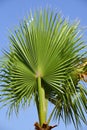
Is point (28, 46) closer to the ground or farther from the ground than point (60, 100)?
farther from the ground

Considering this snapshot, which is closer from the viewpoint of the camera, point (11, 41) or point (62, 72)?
point (62, 72)

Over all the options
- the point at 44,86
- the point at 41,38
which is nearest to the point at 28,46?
the point at 41,38

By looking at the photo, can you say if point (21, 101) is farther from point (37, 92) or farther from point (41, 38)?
point (41, 38)

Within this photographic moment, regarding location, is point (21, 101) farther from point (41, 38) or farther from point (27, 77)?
point (41, 38)

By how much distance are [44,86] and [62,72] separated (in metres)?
0.34

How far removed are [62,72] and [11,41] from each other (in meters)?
0.96

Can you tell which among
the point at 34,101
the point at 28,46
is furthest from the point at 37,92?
the point at 28,46

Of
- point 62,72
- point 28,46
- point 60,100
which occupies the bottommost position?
point 60,100

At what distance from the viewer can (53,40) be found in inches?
241

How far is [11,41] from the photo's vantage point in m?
6.38

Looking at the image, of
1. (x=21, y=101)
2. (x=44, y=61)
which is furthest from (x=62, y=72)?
(x=21, y=101)

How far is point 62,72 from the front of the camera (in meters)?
5.97

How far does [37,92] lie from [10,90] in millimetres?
391

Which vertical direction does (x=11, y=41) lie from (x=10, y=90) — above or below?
above
